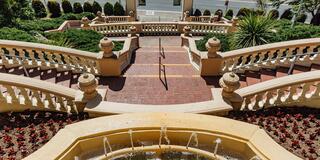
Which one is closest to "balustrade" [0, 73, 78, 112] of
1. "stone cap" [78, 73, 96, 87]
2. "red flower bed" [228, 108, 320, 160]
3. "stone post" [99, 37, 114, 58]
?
"stone cap" [78, 73, 96, 87]

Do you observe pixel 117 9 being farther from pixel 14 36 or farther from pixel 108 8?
pixel 14 36

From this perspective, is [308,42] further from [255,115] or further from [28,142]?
[28,142]

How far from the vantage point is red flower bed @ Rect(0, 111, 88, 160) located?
5.69 meters

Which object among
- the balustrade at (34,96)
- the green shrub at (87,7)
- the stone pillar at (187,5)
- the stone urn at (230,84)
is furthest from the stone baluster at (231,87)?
the green shrub at (87,7)

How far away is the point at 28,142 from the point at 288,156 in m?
5.67

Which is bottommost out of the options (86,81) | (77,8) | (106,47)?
(86,81)

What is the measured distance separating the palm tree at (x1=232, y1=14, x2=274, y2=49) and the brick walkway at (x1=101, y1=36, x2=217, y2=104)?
250cm

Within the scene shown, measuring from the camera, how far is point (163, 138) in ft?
16.6

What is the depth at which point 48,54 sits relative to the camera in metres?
9.89

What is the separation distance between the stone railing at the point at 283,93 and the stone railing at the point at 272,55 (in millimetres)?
2343

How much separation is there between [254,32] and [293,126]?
578cm

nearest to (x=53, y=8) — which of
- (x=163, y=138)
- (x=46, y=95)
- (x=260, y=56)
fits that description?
(x=46, y=95)

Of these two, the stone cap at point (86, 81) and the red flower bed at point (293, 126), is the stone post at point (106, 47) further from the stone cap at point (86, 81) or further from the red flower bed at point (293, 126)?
the red flower bed at point (293, 126)

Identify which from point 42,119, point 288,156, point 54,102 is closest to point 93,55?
point 54,102
